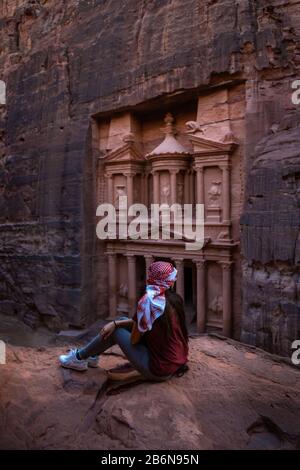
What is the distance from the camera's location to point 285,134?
748 centimetres

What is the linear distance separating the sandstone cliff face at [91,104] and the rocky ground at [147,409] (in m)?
3.36

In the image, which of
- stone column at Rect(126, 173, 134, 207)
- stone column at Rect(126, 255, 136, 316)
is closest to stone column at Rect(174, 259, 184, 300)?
stone column at Rect(126, 255, 136, 316)

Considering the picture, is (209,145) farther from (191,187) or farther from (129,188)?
(129,188)

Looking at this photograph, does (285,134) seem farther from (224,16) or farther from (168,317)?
(168,317)

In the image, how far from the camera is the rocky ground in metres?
3.01

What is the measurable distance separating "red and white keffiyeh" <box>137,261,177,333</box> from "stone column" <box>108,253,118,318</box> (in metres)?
7.65

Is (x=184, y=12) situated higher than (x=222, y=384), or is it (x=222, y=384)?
(x=184, y=12)

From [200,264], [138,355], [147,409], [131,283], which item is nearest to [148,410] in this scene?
[147,409]

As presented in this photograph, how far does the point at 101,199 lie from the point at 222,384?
839cm

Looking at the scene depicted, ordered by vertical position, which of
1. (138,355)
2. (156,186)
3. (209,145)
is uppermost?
(209,145)

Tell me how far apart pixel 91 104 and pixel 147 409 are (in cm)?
963

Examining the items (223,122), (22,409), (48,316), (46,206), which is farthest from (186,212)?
(22,409)

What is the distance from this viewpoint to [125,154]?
1081cm

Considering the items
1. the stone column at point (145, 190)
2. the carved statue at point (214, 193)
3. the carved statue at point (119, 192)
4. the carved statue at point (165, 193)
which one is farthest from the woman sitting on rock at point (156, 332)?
the stone column at point (145, 190)
